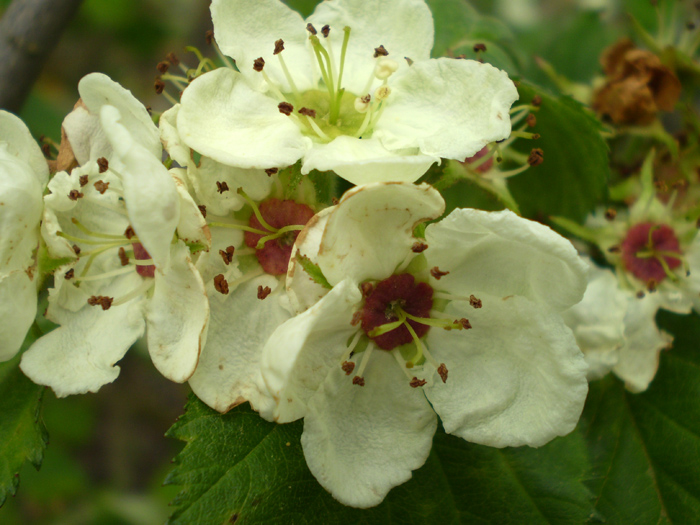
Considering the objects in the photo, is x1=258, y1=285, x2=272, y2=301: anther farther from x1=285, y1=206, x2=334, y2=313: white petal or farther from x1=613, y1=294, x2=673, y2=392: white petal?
x1=613, y1=294, x2=673, y2=392: white petal

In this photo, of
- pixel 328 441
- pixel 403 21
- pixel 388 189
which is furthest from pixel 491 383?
pixel 403 21

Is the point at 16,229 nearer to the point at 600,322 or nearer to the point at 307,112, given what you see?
the point at 307,112

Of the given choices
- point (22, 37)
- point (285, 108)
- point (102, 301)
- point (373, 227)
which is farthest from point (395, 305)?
point (22, 37)

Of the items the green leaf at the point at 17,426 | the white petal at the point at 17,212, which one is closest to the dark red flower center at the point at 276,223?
the white petal at the point at 17,212

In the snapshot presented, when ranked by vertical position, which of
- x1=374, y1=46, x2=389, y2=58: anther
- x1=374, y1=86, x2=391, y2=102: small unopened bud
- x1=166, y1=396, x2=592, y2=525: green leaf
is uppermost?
x1=374, y1=46, x2=389, y2=58: anther

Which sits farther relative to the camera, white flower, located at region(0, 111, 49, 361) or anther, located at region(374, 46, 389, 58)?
anther, located at region(374, 46, 389, 58)

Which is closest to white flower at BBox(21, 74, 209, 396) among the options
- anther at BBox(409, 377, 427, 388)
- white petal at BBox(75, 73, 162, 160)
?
white petal at BBox(75, 73, 162, 160)

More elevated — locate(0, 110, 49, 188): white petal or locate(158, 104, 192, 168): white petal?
locate(158, 104, 192, 168): white petal

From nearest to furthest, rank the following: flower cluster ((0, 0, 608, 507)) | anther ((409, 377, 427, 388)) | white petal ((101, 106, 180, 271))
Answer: white petal ((101, 106, 180, 271))
flower cluster ((0, 0, 608, 507))
anther ((409, 377, 427, 388))
